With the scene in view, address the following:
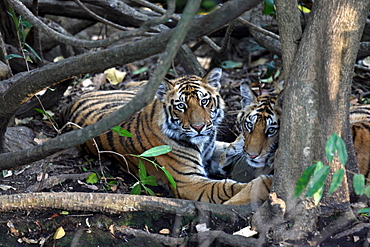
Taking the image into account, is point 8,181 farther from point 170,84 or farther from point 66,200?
point 170,84

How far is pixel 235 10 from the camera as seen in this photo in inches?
77.2

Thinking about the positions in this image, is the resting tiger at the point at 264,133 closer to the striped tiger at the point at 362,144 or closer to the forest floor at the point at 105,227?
the striped tiger at the point at 362,144

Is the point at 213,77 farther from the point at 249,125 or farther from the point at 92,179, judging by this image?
the point at 92,179

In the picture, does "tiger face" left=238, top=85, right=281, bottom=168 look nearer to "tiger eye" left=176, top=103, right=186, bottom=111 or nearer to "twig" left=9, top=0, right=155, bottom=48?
"tiger eye" left=176, top=103, right=186, bottom=111

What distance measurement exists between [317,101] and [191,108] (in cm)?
143

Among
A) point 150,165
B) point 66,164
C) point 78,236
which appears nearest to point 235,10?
point 78,236

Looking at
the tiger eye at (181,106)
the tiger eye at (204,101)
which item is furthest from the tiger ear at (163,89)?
the tiger eye at (204,101)

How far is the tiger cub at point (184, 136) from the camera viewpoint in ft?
12.0

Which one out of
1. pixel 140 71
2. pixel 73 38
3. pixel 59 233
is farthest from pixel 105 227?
pixel 140 71

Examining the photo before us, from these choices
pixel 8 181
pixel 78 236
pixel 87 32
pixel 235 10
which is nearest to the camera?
pixel 235 10

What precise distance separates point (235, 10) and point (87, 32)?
247 inches

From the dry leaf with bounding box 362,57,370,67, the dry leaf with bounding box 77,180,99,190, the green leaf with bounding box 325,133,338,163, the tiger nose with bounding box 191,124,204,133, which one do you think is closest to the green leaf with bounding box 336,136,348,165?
the green leaf with bounding box 325,133,338,163

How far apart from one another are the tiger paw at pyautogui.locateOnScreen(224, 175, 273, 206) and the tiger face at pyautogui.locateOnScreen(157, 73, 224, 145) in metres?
0.72

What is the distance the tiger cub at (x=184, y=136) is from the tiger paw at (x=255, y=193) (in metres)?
0.28
